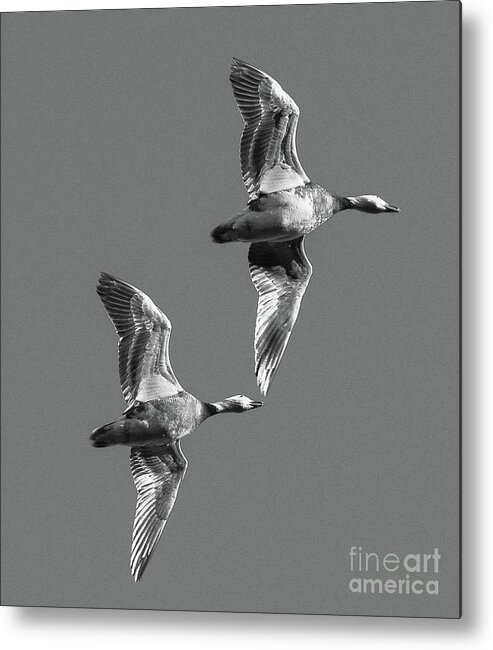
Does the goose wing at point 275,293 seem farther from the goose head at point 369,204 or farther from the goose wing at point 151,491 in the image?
the goose wing at point 151,491

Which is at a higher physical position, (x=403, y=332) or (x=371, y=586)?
(x=403, y=332)

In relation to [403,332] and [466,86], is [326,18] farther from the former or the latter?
[403,332]

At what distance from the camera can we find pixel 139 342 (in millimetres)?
4773

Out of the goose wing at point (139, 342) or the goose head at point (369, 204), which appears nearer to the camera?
the goose head at point (369, 204)

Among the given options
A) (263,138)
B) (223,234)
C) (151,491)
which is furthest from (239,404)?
(263,138)

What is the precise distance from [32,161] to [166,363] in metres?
0.86

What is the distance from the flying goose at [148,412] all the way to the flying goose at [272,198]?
10.3 inches

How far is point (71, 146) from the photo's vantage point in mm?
4898

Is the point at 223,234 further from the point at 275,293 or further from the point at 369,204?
the point at 369,204

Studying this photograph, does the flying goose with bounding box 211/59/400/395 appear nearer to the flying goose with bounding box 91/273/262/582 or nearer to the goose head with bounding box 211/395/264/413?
the goose head with bounding box 211/395/264/413

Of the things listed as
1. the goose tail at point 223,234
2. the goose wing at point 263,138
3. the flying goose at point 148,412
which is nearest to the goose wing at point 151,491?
the flying goose at point 148,412

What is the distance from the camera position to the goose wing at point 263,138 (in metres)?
4.72

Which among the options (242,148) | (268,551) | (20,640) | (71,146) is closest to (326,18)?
(242,148)

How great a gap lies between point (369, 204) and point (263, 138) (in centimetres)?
42
